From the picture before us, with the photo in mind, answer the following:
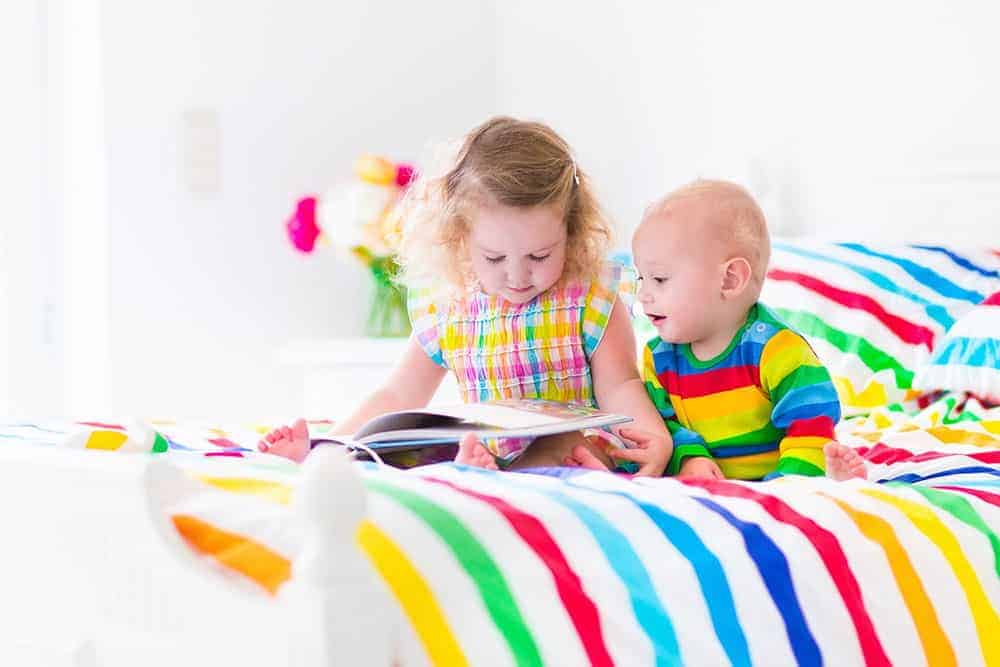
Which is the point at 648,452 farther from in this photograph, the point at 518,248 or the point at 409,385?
the point at 409,385

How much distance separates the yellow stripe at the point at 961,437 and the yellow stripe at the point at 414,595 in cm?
105

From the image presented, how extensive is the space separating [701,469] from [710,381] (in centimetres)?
13

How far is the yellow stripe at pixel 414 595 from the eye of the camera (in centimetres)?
91

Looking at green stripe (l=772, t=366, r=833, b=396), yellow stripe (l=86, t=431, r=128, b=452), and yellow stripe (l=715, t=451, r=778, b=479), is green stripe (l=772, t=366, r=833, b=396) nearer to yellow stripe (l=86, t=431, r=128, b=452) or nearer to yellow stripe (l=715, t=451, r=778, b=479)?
yellow stripe (l=715, t=451, r=778, b=479)

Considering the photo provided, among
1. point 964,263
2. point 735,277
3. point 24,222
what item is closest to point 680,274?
point 735,277

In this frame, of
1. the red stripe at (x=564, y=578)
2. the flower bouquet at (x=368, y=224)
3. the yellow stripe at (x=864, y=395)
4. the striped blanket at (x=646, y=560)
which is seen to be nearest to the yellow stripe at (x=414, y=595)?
the striped blanket at (x=646, y=560)

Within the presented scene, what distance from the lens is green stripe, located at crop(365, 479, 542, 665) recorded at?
96cm

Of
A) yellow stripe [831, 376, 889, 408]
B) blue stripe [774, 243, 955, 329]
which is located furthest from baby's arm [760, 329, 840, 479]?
blue stripe [774, 243, 955, 329]

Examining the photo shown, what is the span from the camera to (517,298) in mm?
1780

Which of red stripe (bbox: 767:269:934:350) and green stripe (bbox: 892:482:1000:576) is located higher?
red stripe (bbox: 767:269:934:350)

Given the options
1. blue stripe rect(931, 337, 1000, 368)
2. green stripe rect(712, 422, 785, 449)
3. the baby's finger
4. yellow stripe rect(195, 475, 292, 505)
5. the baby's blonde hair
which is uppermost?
the baby's blonde hair

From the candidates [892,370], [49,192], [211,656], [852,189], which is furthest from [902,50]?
[211,656]

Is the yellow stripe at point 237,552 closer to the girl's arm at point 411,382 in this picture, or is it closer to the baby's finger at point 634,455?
the baby's finger at point 634,455

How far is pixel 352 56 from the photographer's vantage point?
3.55 metres
